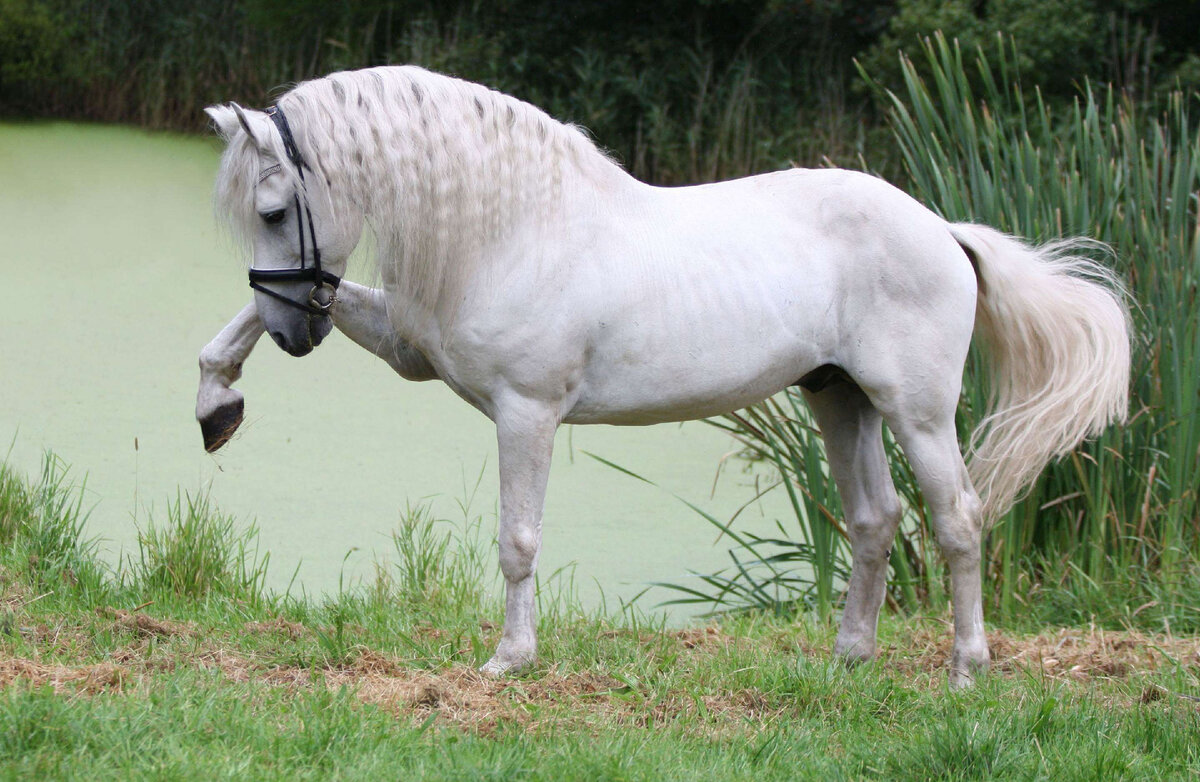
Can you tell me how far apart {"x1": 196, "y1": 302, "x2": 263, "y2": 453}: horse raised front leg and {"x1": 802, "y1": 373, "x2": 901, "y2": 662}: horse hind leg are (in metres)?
1.36

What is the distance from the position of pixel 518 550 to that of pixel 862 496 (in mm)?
973

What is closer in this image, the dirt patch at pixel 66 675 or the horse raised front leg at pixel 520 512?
the dirt patch at pixel 66 675

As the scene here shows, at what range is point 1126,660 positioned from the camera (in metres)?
3.33

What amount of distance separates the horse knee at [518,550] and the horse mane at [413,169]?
52cm

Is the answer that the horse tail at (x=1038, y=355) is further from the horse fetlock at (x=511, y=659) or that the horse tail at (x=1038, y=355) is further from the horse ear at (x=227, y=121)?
the horse ear at (x=227, y=121)

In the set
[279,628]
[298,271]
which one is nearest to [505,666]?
[279,628]

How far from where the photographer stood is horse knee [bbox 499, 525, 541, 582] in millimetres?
2729

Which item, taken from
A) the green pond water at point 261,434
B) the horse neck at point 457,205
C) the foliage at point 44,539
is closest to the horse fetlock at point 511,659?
the horse neck at point 457,205

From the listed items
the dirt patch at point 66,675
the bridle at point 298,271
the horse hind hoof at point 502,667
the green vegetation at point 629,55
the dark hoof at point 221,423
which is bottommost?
the horse hind hoof at point 502,667

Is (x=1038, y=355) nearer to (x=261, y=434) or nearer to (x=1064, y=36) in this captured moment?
(x=261, y=434)

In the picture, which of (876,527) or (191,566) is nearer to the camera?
(876,527)

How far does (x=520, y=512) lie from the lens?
273 cm

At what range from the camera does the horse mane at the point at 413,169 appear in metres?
2.57

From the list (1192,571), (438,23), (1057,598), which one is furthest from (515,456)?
(438,23)
